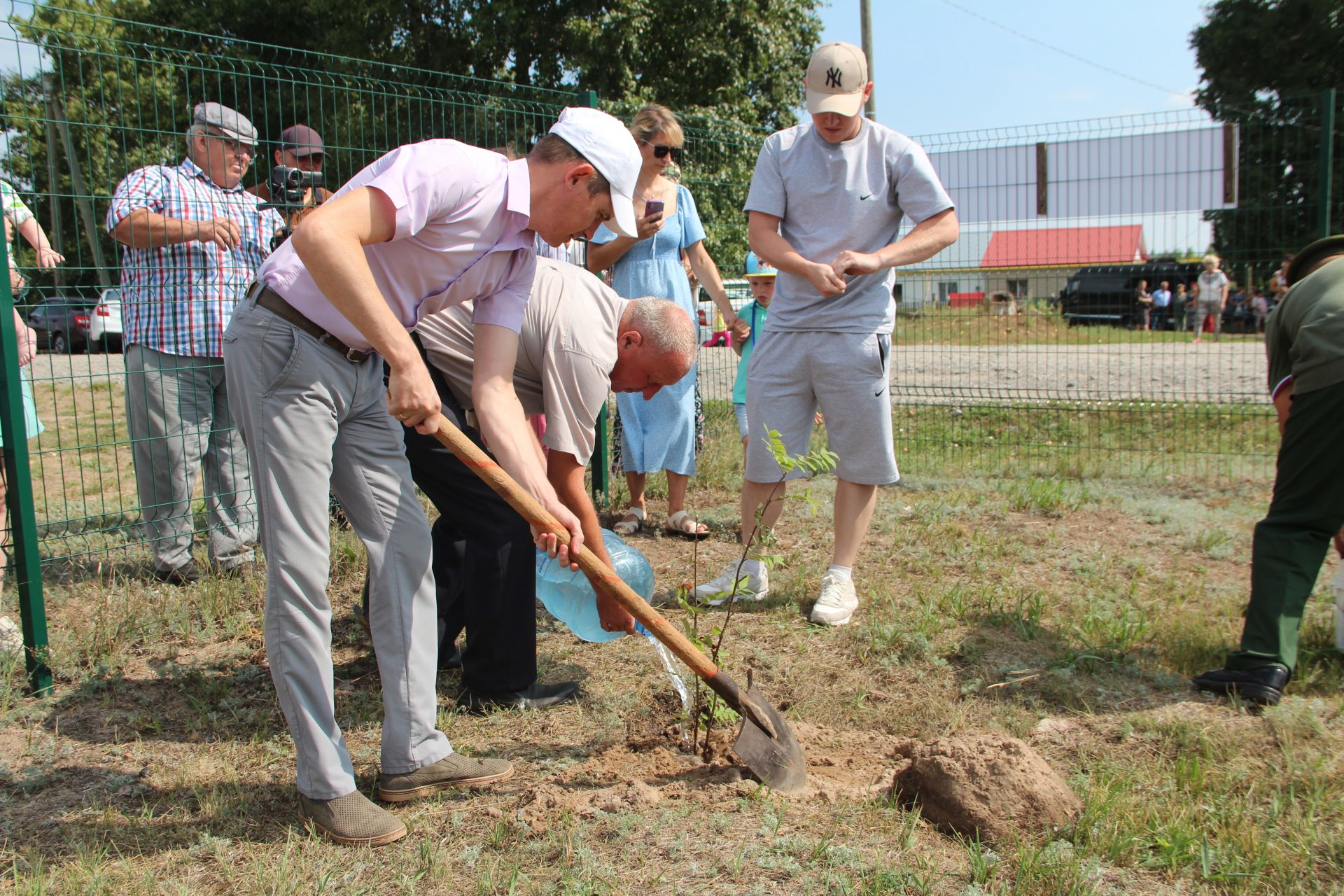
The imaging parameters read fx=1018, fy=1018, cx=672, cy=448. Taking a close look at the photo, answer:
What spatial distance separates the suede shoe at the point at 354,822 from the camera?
96.0 inches

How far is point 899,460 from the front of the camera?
24.7 feet

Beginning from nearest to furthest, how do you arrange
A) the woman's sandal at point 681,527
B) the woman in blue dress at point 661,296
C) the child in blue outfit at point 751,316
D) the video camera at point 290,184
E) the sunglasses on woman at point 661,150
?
the video camera at point 290,184 < the sunglasses on woman at point 661,150 < the woman in blue dress at point 661,296 < the woman's sandal at point 681,527 < the child in blue outfit at point 751,316

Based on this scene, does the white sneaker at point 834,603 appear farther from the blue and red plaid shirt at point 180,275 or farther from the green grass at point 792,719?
the blue and red plaid shirt at point 180,275

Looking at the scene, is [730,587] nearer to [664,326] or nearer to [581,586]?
[581,586]

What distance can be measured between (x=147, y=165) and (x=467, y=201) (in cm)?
279

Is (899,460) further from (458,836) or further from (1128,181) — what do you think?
(458,836)

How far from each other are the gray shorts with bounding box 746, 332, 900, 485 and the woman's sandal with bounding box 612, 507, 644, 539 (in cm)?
133

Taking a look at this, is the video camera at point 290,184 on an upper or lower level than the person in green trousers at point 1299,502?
upper

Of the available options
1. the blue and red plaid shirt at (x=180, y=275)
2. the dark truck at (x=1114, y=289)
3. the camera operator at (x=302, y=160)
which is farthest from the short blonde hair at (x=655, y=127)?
the dark truck at (x=1114, y=289)

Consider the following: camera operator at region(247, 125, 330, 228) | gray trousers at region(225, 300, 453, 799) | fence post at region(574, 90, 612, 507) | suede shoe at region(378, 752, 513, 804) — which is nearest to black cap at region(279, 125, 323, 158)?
camera operator at region(247, 125, 330, 228)

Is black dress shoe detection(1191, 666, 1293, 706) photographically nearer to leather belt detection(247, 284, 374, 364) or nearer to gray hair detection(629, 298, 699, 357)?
gray hair detection(629, 298, 699, 357)

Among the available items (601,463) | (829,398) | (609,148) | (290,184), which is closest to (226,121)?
(290,184)

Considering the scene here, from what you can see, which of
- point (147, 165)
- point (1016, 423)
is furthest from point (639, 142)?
point (1016, 423)

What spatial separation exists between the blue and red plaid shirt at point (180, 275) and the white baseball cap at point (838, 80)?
2505 mm
